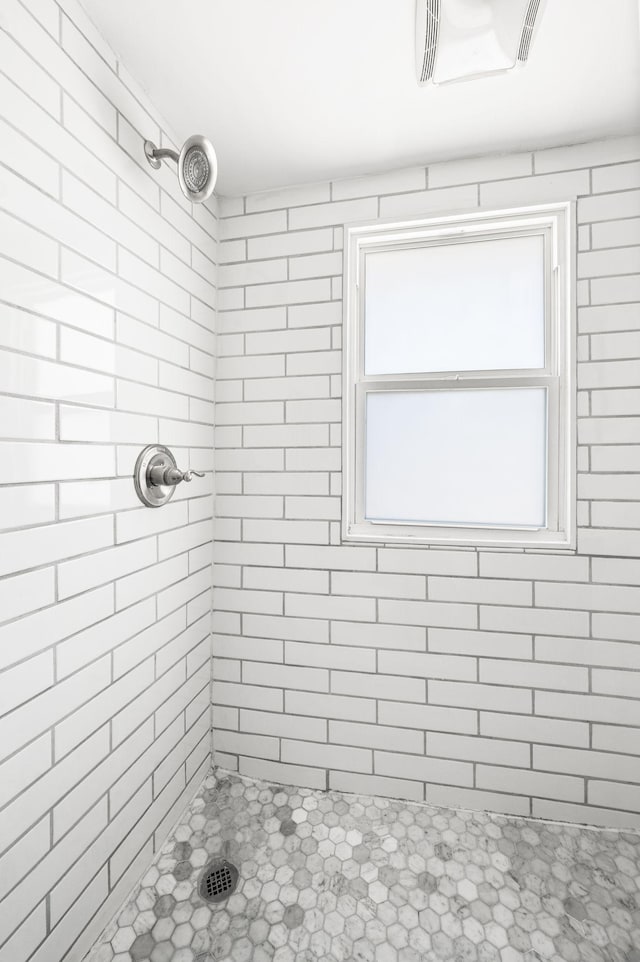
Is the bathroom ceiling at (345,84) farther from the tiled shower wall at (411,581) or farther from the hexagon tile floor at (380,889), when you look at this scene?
the hexagon tile floor at (380,889)

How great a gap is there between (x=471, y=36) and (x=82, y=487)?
1.31 metres

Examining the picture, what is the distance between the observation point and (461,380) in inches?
58.9

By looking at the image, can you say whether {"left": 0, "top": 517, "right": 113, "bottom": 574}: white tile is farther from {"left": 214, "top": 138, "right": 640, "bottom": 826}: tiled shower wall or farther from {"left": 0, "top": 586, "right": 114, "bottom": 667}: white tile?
{"left": 214, "top": 138, "right": 640, "bottom": 826}: tiled shower wall

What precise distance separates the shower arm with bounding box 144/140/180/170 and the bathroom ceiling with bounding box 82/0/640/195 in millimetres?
166

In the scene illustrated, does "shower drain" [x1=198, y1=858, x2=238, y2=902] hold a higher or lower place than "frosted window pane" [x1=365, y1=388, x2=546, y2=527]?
lower

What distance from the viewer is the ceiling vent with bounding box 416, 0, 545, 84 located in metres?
0.94

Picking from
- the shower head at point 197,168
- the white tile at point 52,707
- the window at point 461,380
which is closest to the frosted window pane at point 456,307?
the window at point 461,380

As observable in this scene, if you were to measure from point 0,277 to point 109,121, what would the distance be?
571 millimetres

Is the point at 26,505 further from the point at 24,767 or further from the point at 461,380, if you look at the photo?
the point at 461,380

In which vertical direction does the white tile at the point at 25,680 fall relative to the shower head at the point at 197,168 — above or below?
below

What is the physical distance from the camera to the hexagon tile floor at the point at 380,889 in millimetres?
1027

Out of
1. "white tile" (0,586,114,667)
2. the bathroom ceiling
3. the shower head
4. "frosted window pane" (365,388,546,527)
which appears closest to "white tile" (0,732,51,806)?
"white tile" (0,586,114,667)

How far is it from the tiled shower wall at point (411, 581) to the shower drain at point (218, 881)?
36 centimetres

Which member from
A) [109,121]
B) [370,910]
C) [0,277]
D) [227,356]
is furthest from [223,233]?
[370,910]
